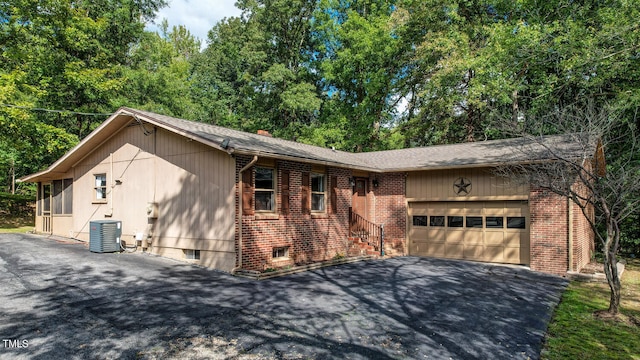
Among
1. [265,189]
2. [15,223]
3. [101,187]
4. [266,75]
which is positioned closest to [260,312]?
[265,189]

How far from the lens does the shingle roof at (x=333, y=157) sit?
33.0ft

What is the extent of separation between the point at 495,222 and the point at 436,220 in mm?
2093

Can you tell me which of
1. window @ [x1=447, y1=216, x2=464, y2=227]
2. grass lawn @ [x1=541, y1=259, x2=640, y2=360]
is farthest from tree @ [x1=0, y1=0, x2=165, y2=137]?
grass lawn @ [x1=541, y1=259, x2=640, y2=360]

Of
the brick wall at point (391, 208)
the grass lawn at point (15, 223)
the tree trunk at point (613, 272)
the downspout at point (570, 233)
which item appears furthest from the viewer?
the grass lawn at point (15, 223)

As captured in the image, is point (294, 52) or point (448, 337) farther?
point (294, 52)

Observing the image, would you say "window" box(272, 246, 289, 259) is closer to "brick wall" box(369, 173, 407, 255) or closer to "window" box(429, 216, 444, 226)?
"brick wall" box(369, 173, 407, 255)

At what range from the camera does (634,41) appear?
12.6 meters

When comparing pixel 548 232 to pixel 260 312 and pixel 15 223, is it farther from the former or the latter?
pixel 15 223

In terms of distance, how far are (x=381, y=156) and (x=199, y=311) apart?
1220 cm

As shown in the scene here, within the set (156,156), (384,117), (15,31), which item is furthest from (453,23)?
(15,31)

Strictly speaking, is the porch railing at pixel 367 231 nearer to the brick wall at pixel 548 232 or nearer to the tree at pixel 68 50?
the brick wall at pixel 548 232

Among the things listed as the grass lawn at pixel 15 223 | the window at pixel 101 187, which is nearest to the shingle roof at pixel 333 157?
the window at pixel 101 187

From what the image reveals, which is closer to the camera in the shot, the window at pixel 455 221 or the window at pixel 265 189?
the window at pixel 265 189

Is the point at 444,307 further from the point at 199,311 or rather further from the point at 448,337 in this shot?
the point at 199,311
